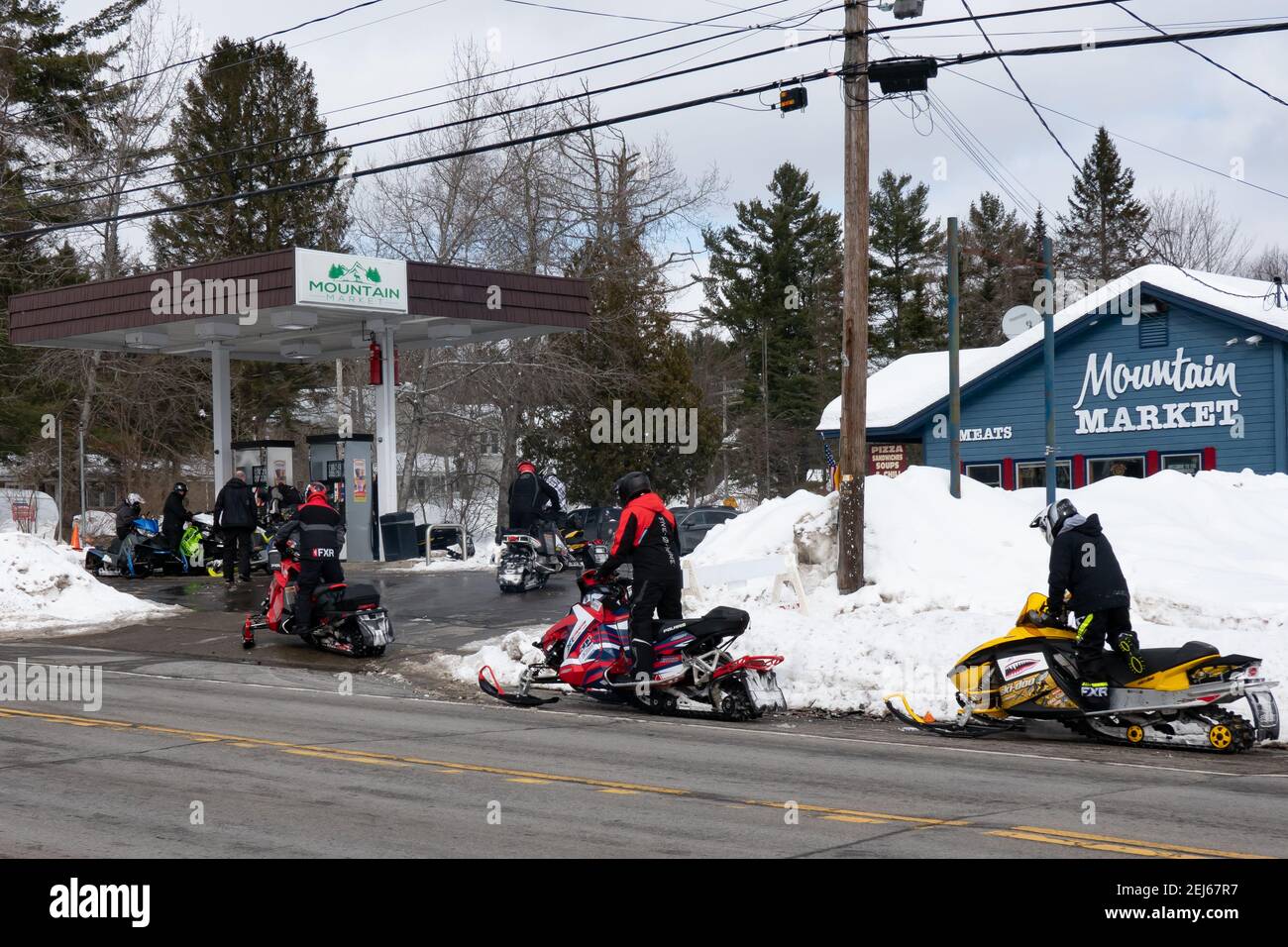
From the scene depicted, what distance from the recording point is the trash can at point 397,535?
91.6 ft

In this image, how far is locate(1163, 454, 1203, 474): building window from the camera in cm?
2969

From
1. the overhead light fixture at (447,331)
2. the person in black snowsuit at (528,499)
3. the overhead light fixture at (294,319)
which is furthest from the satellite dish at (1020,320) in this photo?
the overhead light fixture at (294,319)

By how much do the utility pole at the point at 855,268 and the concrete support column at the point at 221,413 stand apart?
16277mm

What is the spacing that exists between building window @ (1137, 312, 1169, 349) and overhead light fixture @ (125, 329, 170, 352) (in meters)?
21.5

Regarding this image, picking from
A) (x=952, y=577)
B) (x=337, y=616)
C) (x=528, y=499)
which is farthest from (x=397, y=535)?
(x=952, y=577)

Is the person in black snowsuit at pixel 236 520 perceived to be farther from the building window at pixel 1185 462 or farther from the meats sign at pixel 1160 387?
the building window at pixel 1185 462

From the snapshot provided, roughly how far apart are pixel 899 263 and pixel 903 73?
52655mm

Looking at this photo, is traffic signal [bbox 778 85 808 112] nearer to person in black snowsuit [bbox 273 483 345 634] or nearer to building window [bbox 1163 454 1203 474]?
person in black snowsuit [bbox 273 483 345 634]

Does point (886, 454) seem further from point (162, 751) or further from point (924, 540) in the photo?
point (162, 751)

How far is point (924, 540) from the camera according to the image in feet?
58.3

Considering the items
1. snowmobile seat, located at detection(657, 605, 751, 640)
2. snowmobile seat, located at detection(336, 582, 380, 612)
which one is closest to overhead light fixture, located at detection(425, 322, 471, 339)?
snowmobile seat, located at detection(336, 582, 380, 612)

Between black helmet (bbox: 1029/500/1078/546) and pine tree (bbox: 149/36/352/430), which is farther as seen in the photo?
→ pine tree (bbox: 149/36/352/430)

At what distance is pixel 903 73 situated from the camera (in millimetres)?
16766

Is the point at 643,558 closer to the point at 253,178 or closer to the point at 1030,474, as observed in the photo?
the point at 1030,474
